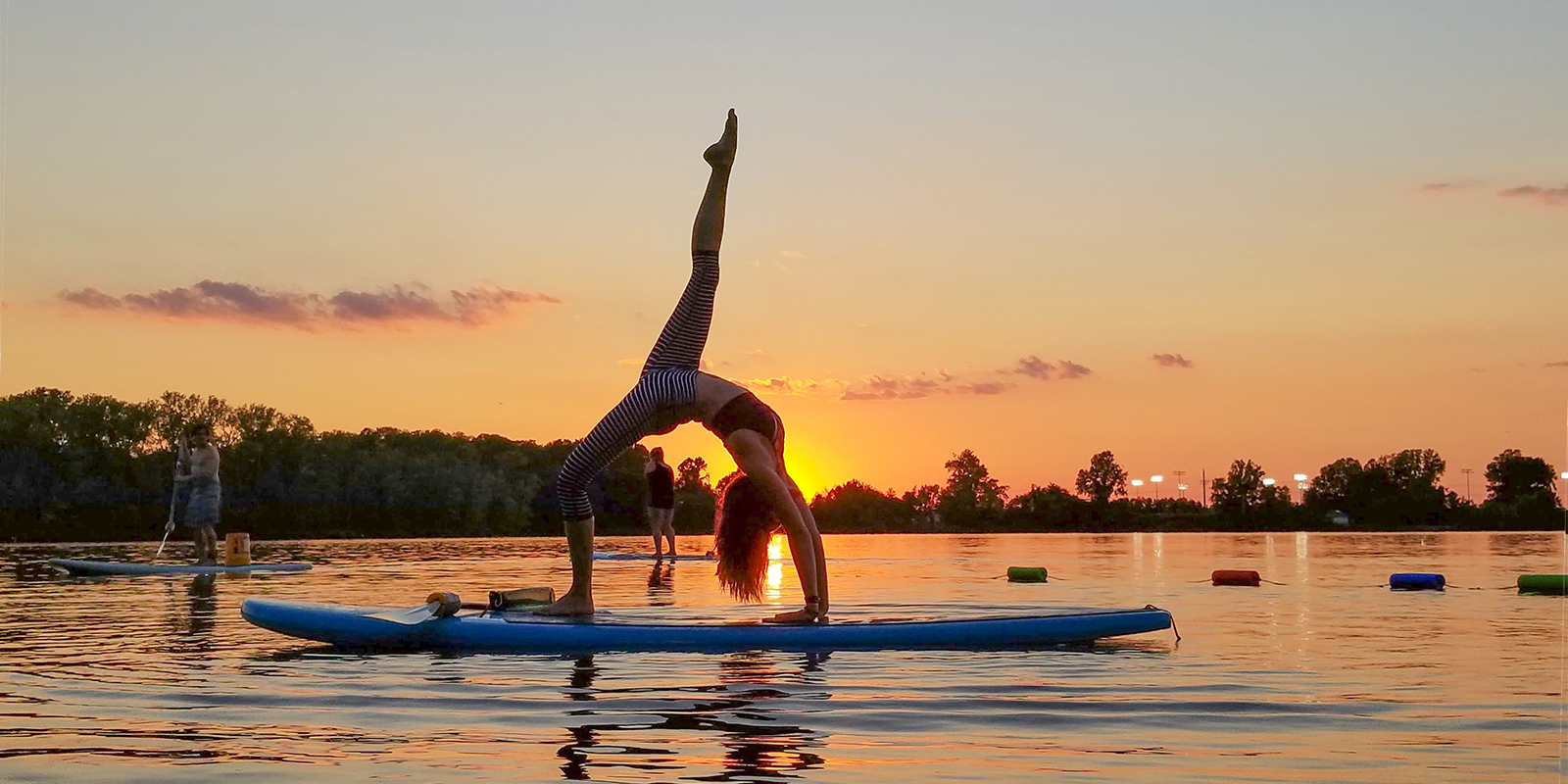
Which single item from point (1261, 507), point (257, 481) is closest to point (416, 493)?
point (257, 481)

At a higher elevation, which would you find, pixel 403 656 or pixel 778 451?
pixel 778 451

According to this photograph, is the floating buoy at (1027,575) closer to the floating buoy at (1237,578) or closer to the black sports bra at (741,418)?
the floating buoy at (1237,578)

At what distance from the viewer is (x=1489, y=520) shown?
425ft

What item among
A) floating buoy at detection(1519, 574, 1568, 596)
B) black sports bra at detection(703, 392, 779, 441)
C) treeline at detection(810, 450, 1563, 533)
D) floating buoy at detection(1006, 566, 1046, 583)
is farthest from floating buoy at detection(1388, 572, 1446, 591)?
treeline at detection(810, 450, 1563, 533)

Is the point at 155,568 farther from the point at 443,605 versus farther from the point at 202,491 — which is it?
the point at 443,605

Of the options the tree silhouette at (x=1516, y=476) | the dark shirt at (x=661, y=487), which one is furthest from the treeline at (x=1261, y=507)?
the dark shirt at (x=661, y=487)

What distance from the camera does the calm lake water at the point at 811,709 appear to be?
4.09 metres

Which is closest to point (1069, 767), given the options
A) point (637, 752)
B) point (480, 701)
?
point (637, 752)

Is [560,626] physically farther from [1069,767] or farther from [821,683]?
[1069,767]

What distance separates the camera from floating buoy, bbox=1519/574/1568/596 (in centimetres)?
1235

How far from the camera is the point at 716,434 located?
324 inches

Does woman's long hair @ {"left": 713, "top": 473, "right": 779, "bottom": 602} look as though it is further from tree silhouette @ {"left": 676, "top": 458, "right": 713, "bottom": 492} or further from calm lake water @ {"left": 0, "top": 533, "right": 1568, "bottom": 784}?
tree silhouette @ {"left": 676, "top": 458, "right": 713, "bottom": 492}

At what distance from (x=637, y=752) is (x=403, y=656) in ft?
10.6

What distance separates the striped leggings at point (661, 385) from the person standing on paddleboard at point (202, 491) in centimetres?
1167
